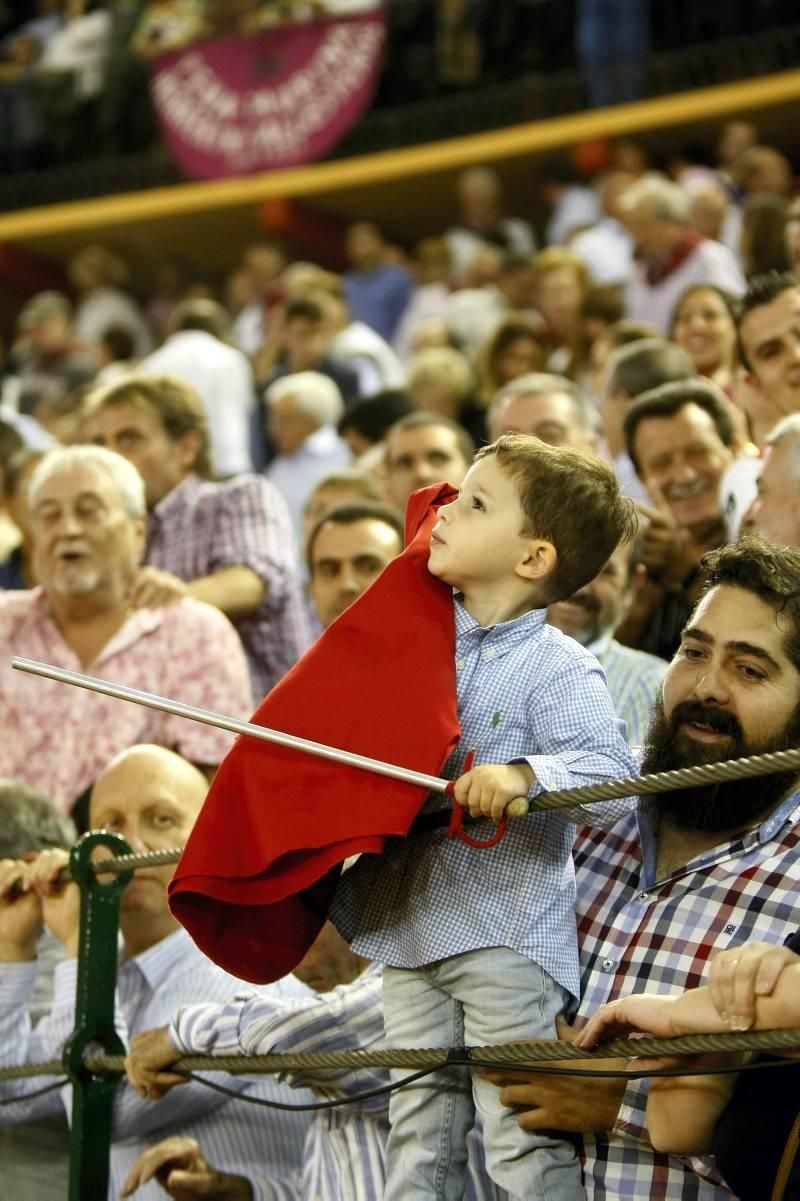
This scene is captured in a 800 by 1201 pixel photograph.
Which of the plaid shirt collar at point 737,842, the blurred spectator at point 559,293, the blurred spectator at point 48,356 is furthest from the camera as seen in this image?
the blurred spectator at point 48,356

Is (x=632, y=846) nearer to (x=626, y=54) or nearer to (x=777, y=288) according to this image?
(x=777, y=288)

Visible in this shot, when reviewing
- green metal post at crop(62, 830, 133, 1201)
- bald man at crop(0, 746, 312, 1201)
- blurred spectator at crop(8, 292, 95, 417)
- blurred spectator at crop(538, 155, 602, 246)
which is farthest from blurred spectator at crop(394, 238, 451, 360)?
green metal post at crop(62, 830, 133, 1201)

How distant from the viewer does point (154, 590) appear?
4484 millimetres

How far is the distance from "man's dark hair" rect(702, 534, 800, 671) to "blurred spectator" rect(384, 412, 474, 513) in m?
2.34

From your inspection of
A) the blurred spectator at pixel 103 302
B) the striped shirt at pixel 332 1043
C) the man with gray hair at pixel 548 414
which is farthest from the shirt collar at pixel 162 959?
the blurred spectator at pixel 103 302

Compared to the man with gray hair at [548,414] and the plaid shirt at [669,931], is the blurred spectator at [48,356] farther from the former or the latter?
the plaid shirt at [669,931]

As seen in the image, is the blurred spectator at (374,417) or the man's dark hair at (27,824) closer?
the man's dark hair at (27,824)

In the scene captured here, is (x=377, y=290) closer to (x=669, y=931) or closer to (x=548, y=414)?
(x=548, y=414)

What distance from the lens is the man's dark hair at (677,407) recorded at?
4688mm

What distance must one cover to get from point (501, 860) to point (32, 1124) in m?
1.61

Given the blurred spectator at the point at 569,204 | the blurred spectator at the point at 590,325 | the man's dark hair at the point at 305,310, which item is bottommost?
the blurred spectator at the point at 590,325

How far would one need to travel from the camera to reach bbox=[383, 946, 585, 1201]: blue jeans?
2.61 metres

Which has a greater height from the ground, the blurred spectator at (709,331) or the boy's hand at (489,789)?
the blurred spectator at (709,331)

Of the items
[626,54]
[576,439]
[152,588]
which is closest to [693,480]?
[576,439]
